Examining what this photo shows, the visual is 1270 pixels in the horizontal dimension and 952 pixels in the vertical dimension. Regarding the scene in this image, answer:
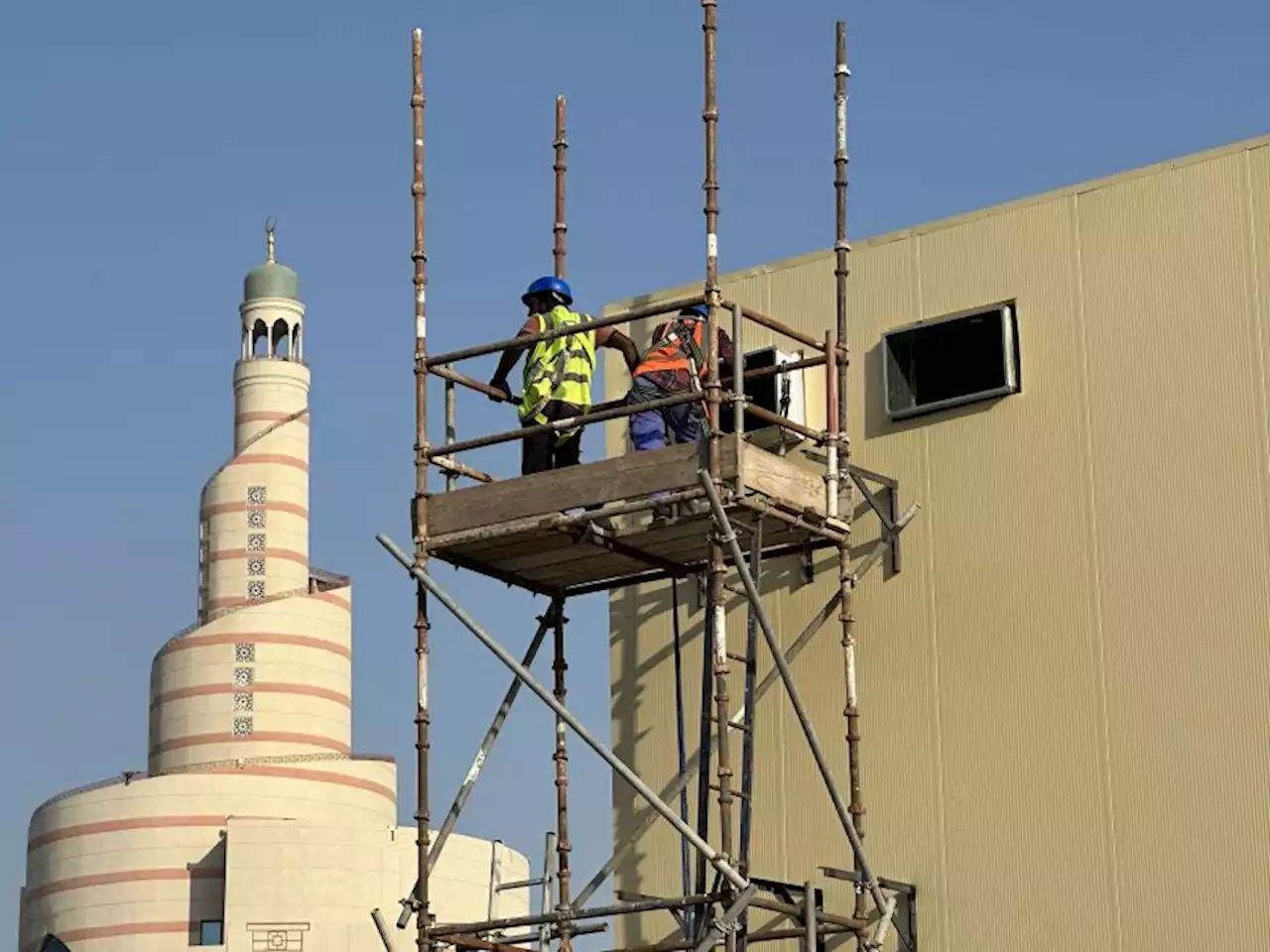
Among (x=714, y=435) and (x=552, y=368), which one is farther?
(x=552, y=368)

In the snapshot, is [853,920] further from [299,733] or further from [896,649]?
[299,733]

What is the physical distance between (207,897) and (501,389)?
156 feet

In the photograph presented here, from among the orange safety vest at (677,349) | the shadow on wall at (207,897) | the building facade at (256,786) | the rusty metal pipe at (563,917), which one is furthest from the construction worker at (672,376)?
the shadow on wall at (207,897)

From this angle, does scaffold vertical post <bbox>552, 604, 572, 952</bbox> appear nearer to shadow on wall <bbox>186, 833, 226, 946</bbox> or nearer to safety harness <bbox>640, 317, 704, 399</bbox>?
safety harness <bbox>640, 317, 704, 399</bbox>

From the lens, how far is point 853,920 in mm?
16406

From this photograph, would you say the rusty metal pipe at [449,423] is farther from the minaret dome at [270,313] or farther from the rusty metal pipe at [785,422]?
the minaret dome at [270,313]

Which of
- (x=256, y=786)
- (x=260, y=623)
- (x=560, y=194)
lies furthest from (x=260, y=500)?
(x=560, y=194)

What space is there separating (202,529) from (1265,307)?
53.3 m

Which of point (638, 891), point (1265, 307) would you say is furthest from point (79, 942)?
point (1265, 307)

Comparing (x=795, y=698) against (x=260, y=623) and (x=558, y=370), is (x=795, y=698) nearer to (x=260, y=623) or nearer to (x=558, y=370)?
(x=558, y=370)

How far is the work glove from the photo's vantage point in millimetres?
17641

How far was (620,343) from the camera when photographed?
1753 centimetres

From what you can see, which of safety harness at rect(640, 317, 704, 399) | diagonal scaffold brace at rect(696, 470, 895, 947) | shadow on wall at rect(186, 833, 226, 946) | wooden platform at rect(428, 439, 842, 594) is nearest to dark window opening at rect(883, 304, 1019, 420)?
wooden platform at rect(428, 439, 842, 594)

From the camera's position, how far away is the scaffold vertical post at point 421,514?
16.9 metres
